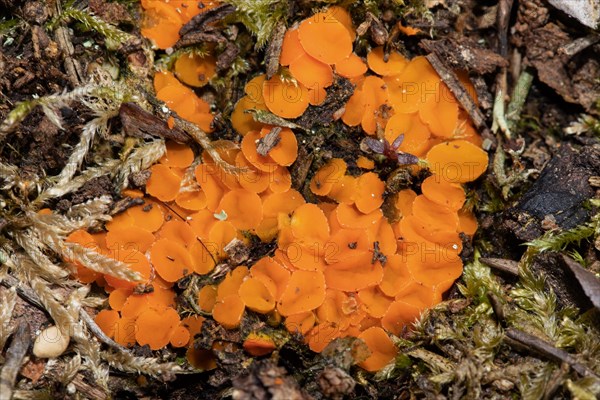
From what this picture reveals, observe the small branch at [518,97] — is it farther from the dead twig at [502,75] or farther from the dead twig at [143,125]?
the dead twig at [143,125]

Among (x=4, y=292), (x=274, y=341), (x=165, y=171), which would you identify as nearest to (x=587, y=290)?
(x=274, y=341)

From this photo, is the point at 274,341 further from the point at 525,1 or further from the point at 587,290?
the point at 525,1

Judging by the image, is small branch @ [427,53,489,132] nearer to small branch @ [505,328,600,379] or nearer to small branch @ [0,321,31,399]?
small branch @ [505,328,600,379]

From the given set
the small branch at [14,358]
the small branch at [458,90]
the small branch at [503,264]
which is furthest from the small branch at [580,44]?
the small branch at [14,358]

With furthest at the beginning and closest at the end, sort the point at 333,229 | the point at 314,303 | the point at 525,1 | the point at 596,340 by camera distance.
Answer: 1. the point at 525,1
2. the point at 333,229
3. the point at 314,303
4. the point at 596,340

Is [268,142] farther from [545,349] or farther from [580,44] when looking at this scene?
[580,44]

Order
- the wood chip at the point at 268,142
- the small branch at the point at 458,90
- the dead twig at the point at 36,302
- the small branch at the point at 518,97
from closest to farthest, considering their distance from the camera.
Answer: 1. the dead twig at the point at 36,302
2. the wood chip at the point at 268,142
3. the small branch at the point at 458,90
4. the small branch at the point at 518,97

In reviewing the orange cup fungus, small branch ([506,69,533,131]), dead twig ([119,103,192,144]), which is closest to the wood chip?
the orange cup fungus
